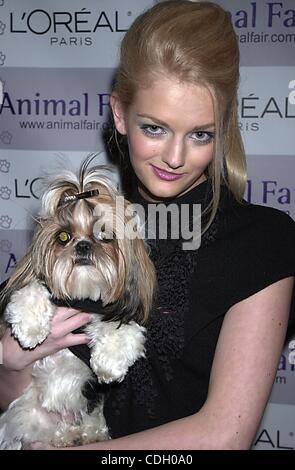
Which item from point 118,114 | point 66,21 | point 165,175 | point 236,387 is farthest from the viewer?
point 66,21

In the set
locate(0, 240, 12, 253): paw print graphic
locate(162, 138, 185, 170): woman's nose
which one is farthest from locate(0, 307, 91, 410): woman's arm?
locate(0, 240, 12, 253): paw print graphic

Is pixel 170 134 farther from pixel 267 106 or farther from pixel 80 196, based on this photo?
pixel 267 106

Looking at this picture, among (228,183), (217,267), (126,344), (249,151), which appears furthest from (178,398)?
(249,151)

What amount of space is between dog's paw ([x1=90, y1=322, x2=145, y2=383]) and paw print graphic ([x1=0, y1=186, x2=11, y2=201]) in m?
1.62

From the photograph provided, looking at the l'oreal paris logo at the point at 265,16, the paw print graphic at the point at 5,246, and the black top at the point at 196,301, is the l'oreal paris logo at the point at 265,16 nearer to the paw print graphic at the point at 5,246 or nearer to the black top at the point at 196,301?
the black top at the point at 196,301

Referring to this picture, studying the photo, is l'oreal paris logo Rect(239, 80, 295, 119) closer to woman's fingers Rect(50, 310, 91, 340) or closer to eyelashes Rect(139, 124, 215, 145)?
eyelashes Rect(139, 124, 215, 145)

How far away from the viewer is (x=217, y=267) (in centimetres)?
190

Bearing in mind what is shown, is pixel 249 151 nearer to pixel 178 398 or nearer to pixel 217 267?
pixel 217 267

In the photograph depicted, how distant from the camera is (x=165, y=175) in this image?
A: 1995mm

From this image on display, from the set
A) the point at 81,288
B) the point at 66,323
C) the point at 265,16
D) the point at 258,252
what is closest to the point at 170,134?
the point at 258,252

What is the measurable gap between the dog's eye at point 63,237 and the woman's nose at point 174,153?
0.43 meters

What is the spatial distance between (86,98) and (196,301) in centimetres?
182

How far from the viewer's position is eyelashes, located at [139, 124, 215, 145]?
1.90m

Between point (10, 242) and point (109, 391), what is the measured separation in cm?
161
